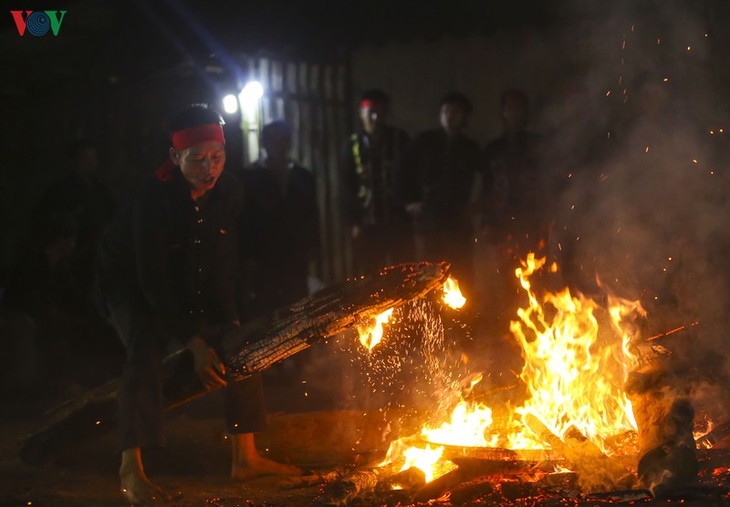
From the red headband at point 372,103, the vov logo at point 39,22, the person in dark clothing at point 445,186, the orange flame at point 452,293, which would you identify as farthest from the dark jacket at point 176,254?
the vov logo at point 39,22

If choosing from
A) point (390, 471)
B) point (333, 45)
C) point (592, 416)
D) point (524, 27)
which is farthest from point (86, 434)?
point (524, 27)

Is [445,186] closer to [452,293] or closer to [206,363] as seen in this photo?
[452,293]

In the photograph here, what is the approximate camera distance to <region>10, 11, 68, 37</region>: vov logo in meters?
10.0

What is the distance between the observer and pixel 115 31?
10.1 m

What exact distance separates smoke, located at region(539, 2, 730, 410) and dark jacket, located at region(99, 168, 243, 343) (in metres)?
3.81

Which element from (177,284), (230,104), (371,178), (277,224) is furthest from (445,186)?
(177,284)

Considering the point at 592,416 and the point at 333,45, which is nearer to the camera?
the point at 592,416

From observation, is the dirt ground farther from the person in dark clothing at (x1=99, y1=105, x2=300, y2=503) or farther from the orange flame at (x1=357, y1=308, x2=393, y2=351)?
the orange flame at (x1=357, y1=308, x2=393, y2=351)

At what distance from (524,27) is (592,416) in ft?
21.0

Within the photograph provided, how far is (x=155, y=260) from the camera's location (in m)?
5.70

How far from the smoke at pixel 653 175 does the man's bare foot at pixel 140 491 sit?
4.39 metres

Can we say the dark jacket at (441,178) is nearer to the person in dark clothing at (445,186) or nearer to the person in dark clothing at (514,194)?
the person in dark clothing at (445,186)

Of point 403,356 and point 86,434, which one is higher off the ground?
point 403,356

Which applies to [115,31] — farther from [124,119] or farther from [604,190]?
[604,190]
